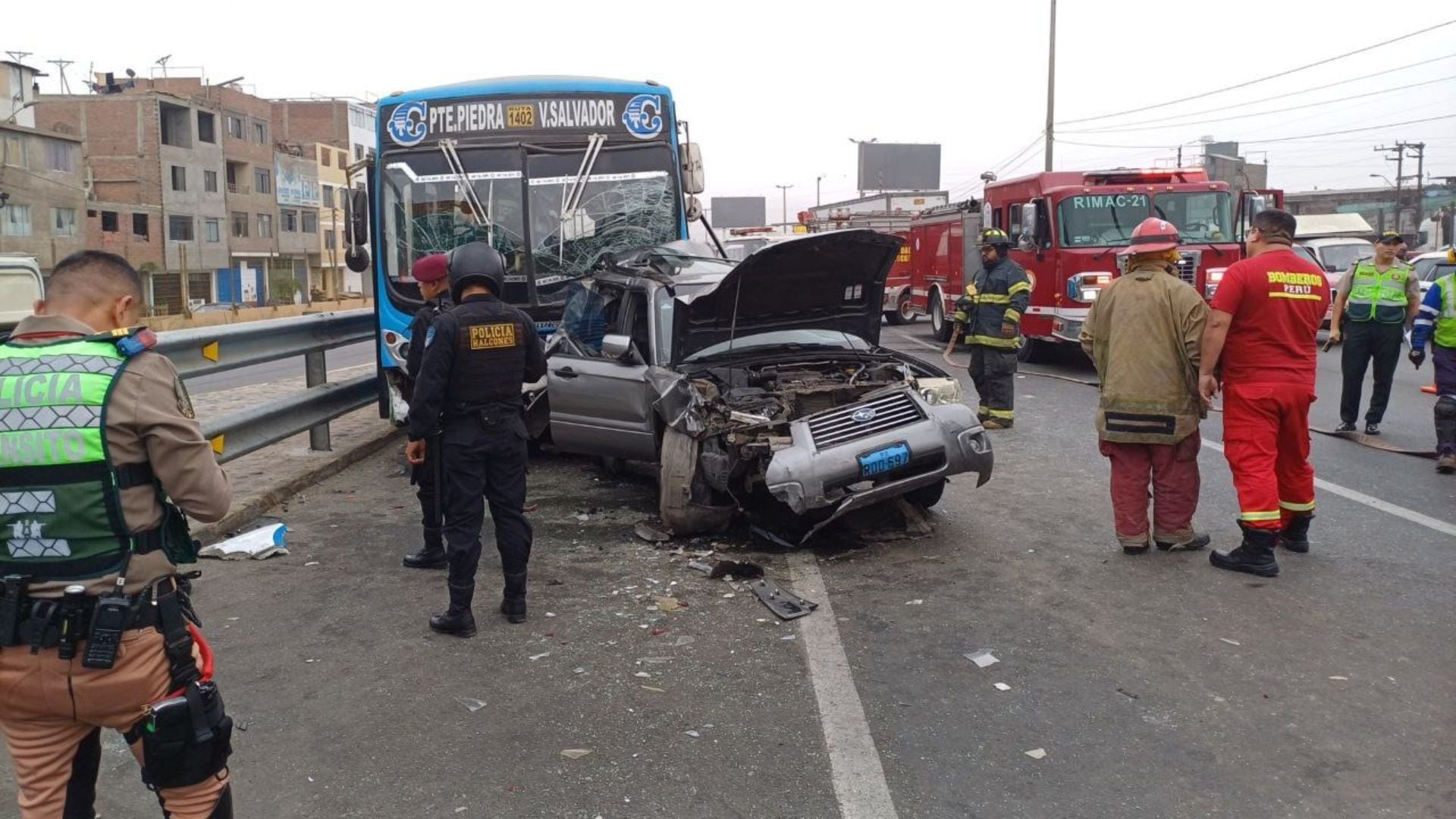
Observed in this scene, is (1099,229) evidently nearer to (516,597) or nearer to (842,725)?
(516,597)

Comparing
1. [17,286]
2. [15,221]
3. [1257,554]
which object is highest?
[15,221]

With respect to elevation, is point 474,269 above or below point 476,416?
above

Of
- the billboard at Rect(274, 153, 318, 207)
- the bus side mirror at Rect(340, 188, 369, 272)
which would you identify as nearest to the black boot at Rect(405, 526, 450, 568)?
the bus side mirror at Rect(340, 188, 369, 272)

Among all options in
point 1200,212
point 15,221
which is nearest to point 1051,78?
point 1200,212

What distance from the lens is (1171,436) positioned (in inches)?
243

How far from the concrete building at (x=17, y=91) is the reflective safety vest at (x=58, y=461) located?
64720 mm

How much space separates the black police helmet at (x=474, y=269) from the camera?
530 centimetres

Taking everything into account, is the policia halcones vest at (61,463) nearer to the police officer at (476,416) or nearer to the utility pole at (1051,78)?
the police officer at (476,416)

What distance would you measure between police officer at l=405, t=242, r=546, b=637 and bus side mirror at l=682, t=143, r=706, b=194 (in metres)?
5.23

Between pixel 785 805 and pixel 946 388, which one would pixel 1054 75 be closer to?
pixel 946 388

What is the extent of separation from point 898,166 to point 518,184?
236ft

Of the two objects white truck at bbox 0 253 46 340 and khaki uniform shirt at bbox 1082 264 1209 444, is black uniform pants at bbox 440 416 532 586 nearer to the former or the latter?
khaki uniform shirt at bbox 1082 264 1209 444

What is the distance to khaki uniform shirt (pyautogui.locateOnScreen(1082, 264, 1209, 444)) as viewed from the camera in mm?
6172

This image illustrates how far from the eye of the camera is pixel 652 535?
6.97 meters
